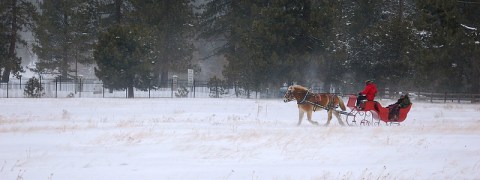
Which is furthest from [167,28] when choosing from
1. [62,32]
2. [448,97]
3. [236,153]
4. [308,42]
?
[236,153]

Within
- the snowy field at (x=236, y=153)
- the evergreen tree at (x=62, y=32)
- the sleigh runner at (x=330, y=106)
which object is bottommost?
the snowy field at (x=236, y=153)

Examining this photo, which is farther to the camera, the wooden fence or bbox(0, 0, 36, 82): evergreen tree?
bbox(0, 0, 36, 82): evergreen tree

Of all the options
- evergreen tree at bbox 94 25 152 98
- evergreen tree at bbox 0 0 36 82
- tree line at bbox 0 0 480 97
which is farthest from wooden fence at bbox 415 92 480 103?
evergreen tree at bbox 0 0 36 82

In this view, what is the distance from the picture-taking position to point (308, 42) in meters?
38.8

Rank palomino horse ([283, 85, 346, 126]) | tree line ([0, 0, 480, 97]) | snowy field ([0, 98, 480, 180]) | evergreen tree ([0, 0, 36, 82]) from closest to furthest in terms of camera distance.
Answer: snowy field ([0, 98, 480, 180]) → palomino horse ([283, 85, 346, 126]) → tree line ([0, 0, 480, 97]) → evergreen tree ([0, 0, 36, 82])

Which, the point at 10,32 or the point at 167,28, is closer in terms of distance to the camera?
the point at 10,32

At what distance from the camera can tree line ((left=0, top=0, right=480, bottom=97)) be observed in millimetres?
36500

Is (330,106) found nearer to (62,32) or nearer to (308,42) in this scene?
(308,42)

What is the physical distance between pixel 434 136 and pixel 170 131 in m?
7.56

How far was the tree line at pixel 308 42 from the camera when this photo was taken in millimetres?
36500

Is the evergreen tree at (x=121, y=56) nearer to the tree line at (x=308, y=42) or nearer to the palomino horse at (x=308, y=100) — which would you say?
the tree line at (x=308, y=42)

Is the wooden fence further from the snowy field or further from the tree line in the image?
the snowy field

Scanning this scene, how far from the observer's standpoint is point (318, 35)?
36844 millimetres

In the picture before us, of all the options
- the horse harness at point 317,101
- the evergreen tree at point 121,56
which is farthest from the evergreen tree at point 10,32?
the horse harness at point 317,101
